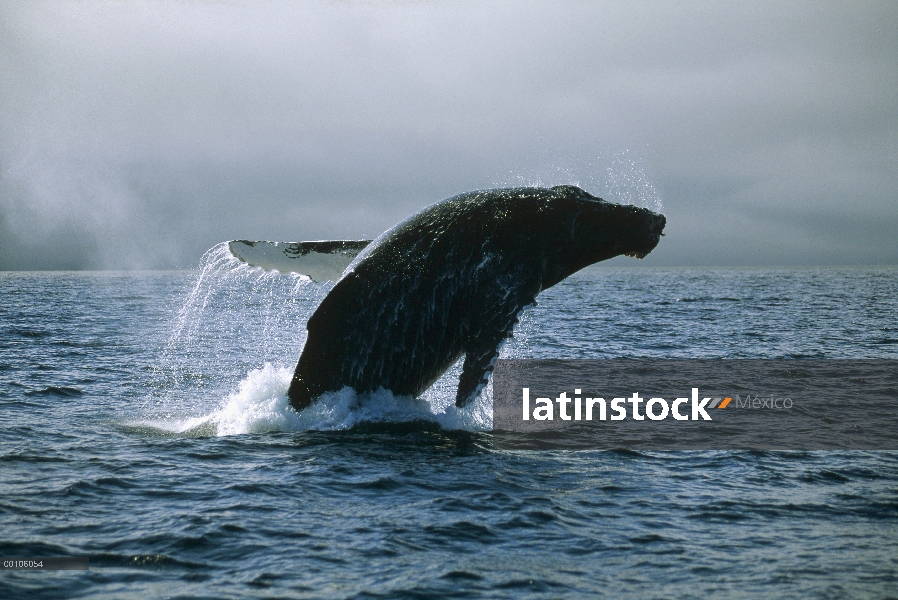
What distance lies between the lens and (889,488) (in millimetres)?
9727

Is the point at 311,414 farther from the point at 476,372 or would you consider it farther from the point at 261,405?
the point at 476,372

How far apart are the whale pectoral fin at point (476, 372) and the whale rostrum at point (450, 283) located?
13 millimetres

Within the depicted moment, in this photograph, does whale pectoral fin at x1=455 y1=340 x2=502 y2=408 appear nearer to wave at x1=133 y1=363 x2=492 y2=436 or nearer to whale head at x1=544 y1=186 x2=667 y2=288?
wave at x1=133 y1=363 x2=492 y2=436

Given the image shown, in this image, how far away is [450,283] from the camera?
36.4 feet

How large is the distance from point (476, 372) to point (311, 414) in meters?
2.46

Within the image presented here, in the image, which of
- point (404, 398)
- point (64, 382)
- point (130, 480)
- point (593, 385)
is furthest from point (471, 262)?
point (64, 382)

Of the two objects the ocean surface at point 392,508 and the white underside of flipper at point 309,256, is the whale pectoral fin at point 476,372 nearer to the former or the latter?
the ocean surface at point 392,508

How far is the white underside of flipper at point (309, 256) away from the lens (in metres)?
12.3

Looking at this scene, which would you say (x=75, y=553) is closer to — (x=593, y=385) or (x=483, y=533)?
(x=483, y=533)

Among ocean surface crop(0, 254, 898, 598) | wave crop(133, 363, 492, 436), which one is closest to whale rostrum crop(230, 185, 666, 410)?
wave crop(133, 363, 492, 436)

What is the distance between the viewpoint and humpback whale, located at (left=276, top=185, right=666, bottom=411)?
36.2ft

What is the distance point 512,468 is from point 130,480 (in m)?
4.41

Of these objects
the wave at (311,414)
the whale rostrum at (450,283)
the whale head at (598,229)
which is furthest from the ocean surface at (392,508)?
the whale head at (598,229)

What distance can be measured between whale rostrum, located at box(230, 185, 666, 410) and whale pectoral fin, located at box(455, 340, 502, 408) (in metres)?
0.01
